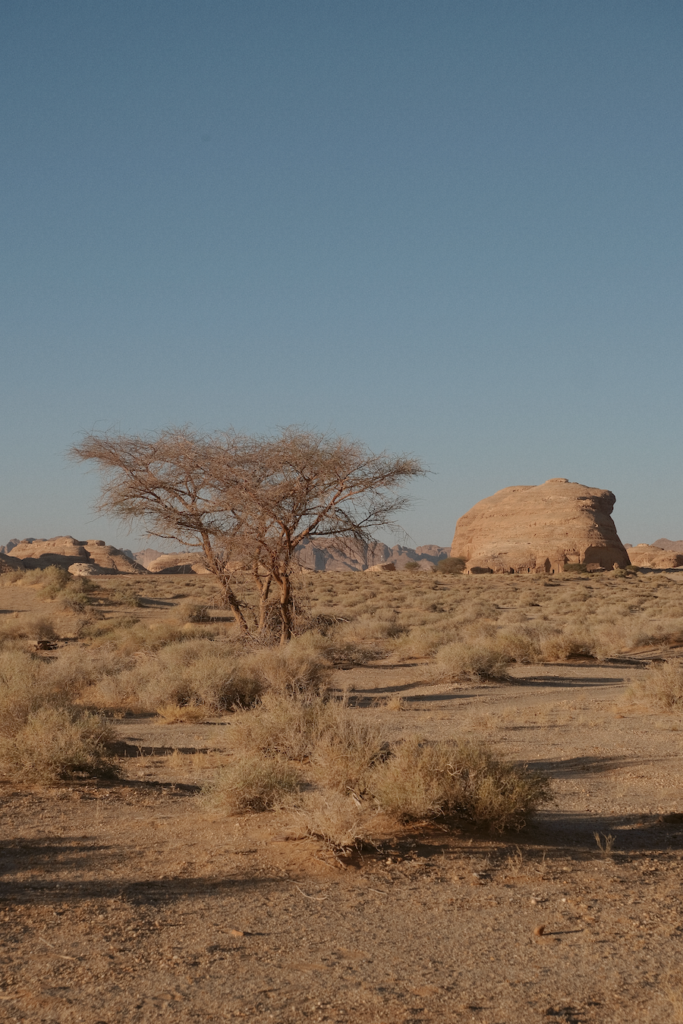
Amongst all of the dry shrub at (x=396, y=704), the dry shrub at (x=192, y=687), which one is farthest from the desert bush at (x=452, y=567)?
the dry shrub at (x=192, y=687)

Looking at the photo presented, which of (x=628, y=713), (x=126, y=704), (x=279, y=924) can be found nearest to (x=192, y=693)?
(x=126, y=704)

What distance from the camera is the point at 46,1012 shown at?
3.62m

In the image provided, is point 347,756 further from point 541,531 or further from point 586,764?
point 541,531

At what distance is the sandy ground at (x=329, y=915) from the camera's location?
3785 mm

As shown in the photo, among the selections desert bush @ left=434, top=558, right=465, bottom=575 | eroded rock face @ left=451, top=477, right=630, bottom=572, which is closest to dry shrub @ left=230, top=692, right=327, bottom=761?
eroded rock face @ left=451, top=477, right=630, bottom=572

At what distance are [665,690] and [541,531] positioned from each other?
212 ft

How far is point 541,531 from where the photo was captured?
76250mm

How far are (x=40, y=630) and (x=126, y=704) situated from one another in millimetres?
12701

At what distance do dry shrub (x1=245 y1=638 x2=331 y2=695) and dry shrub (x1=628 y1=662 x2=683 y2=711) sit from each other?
541 centimetres

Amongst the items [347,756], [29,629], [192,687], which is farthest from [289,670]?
[29,629]

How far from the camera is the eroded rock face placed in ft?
238

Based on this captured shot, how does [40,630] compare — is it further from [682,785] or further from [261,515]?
[682,785]

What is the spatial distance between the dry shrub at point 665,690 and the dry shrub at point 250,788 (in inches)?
316

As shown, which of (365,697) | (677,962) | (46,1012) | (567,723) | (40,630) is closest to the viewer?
(46,1012)
